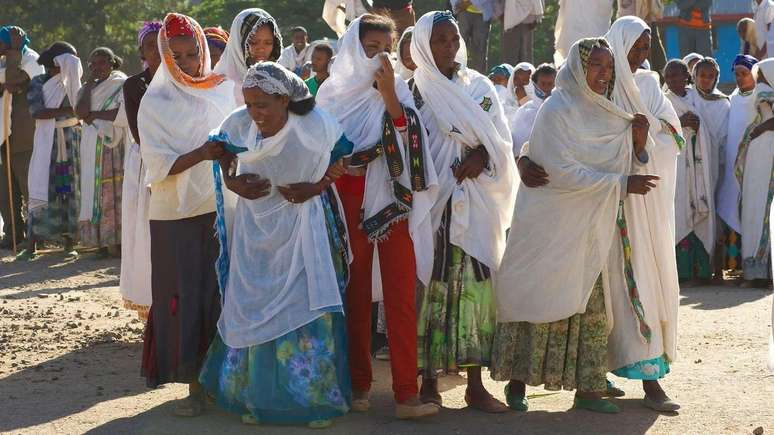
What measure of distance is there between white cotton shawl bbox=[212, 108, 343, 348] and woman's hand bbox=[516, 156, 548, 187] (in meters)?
0.99

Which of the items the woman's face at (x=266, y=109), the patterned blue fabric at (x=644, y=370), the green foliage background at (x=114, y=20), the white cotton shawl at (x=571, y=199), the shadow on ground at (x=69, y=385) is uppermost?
the green foliage background at (x=114, y=20)

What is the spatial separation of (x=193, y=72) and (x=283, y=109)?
2.34 ft

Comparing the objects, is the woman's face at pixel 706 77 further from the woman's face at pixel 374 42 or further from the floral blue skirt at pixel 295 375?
the floral blue skirt at pixel 295 375

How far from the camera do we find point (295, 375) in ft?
20.3

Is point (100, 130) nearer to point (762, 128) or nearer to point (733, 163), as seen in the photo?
point (733, 163)

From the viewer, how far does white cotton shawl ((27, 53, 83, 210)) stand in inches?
539

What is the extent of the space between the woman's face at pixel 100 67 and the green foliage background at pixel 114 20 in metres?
19.0

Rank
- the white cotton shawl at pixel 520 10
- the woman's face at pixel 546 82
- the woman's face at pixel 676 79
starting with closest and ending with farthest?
the woman's face at pixel 546 82
the woman's face at pixel 676 79
the white cotton shawl at pixel 520 10

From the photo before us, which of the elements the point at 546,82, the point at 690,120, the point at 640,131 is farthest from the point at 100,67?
the point at 640,131

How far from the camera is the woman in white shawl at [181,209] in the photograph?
6.55 m

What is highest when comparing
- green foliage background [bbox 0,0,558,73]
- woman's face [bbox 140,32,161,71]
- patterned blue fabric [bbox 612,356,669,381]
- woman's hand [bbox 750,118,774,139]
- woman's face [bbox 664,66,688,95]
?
green foliage background [bbox 0,0,558,73]

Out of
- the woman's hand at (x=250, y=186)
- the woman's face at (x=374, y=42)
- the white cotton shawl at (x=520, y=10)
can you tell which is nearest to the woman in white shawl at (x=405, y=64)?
the woman's face at (x=374, y=42)

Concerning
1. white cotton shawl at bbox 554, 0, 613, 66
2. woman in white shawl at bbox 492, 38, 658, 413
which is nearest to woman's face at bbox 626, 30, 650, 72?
woman in white shawl at bbox 492, 38, 658, 413

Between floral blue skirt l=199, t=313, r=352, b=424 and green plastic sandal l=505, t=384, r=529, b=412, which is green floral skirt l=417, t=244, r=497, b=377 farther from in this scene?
floral blue skirt l=199, t=313, r=352, b=424
